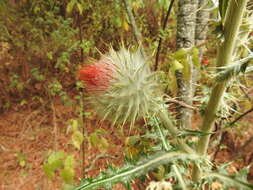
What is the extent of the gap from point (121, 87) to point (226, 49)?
0.55 meters

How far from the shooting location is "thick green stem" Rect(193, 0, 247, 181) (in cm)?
88

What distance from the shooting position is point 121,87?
1282 mm

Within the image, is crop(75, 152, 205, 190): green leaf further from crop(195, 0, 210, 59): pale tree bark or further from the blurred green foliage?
the blurred green foliage

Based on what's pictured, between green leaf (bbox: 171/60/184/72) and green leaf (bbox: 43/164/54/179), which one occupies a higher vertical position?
green leaf (bbox: 171/60/184/72)

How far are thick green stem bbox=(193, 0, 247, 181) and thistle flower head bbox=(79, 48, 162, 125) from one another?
0.92ft

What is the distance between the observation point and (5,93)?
14.5ft

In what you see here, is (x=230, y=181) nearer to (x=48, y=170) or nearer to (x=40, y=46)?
(x=48, y=170)

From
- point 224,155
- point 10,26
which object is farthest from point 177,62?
point 10,26

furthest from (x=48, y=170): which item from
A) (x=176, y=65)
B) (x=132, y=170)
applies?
(x=176, y=65)

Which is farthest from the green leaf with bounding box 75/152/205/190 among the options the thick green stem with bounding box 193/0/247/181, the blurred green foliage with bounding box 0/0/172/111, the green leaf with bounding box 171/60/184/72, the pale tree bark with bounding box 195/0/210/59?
the blurred green foliage with bounding box 0/0/172/111

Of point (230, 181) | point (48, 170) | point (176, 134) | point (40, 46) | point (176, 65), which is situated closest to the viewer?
point (230, 181)

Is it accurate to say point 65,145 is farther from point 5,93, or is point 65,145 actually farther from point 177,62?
point 177,62

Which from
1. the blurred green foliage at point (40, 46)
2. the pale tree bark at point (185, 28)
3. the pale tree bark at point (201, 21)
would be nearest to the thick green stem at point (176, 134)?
the pale tree bark at point (185, 28)

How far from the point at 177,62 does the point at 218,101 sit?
44 cm
